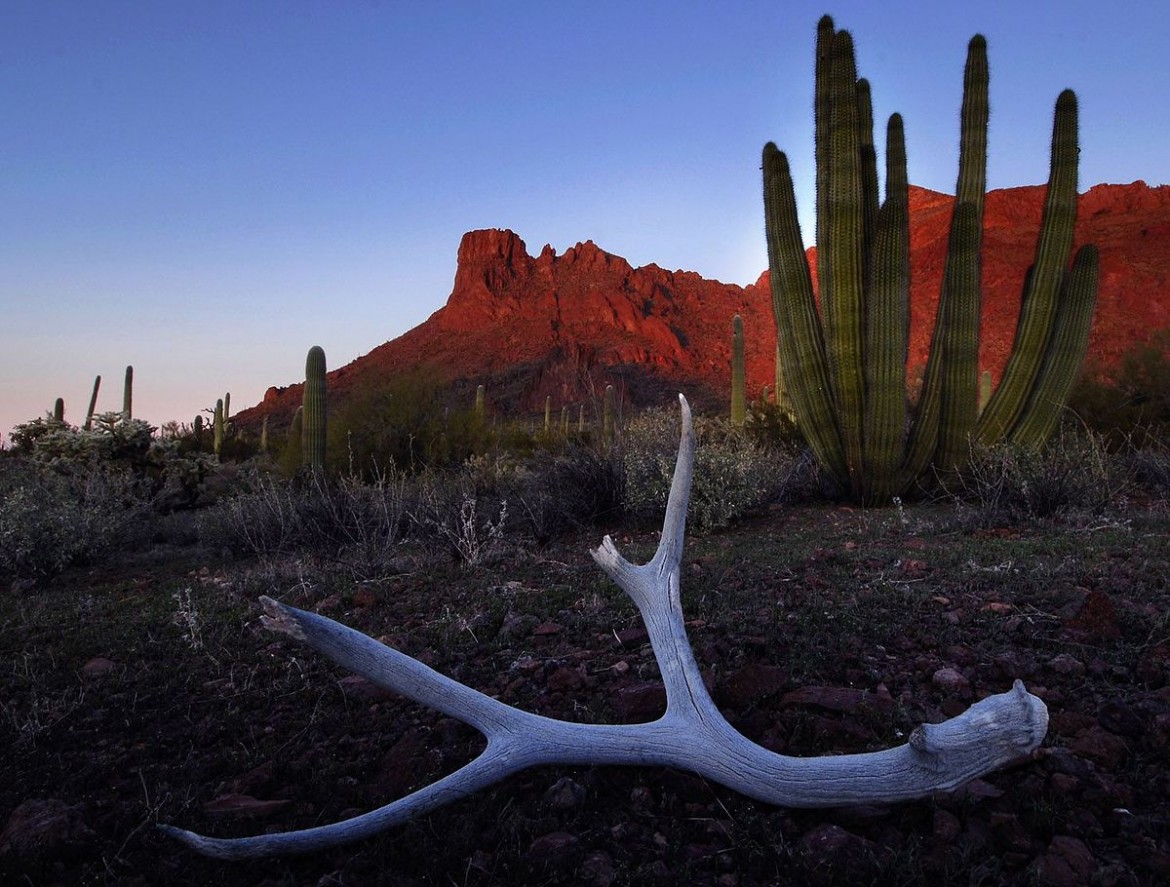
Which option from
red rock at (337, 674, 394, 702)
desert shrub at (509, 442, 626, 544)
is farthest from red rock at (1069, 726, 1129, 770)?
desert shrub at (509, 442, 626, 544)

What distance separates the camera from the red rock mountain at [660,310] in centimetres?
4744

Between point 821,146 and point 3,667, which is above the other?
point 821,146

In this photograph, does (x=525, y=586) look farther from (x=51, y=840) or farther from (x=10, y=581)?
(x=10, y=581)

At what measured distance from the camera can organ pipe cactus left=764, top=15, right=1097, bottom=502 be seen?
855 centimetres

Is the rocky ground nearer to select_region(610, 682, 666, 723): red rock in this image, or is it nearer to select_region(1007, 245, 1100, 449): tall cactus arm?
select_region(610, 682, 666, 723): red rock

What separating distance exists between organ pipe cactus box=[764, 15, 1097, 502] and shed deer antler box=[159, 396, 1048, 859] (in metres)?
7.15

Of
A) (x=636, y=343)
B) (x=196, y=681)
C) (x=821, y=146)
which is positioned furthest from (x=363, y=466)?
(x=636, y=343)

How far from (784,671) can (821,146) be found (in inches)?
312

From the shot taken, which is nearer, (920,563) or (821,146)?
(920,563)

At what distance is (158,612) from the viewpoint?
426cm

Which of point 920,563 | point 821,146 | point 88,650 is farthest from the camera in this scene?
point 821,146

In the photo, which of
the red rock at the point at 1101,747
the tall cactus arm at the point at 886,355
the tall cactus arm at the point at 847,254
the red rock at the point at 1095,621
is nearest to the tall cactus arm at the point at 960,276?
the tall cactus arm at the point at 886,355

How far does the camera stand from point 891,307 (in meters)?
8.51

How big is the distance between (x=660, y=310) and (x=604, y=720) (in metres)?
73.2
